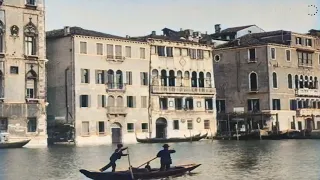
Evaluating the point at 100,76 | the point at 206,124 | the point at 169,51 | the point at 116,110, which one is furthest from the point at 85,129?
the point at 206,124

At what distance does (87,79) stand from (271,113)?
16397 millimetres

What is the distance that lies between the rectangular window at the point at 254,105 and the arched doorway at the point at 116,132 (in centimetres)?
1293

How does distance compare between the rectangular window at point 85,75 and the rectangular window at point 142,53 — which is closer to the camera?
the rectangular window at point 85,75

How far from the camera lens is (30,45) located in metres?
40.6

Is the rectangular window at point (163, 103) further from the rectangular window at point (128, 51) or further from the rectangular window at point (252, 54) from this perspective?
the rectangular window at point (252, 54)

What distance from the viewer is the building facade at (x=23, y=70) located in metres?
39.0

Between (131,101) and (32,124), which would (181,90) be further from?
(32,124)

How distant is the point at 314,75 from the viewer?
57.9 m

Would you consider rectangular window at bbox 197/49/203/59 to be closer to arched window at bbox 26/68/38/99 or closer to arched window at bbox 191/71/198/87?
arched window at bbox 191/71/198/87

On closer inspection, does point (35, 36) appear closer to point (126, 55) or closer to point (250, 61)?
point (126, 55)

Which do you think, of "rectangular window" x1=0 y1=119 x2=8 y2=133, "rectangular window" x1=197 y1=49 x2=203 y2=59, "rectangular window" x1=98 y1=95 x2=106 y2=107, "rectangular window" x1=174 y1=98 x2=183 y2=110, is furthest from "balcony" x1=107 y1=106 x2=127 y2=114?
"rectangular window" x1=197 y1=49 x2=203 y2=59

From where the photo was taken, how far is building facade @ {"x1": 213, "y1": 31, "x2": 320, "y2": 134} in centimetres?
5297

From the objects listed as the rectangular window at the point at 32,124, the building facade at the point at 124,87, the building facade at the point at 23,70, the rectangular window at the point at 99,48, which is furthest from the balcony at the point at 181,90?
the rectangular window at the point at 32,124

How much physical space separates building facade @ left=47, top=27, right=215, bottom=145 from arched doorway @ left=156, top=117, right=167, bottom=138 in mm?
73
